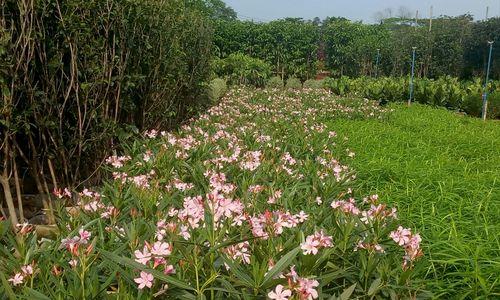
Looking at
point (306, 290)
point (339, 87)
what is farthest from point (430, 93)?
point (306, 290)

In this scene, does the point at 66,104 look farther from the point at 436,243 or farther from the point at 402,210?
the point at 436,243

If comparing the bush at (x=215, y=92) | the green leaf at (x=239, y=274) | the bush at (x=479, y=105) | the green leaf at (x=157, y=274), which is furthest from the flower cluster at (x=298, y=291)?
the bush at (x=479, y=105)

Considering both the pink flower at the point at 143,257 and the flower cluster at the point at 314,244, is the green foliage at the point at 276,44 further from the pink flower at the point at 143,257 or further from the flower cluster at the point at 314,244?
the pink flower at the point at 143,257

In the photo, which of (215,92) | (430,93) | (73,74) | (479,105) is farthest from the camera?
(430,93)

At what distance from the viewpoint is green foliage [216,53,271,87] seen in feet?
67.5

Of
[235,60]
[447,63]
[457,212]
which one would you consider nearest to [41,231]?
[457,212]

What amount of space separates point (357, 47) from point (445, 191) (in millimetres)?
23868

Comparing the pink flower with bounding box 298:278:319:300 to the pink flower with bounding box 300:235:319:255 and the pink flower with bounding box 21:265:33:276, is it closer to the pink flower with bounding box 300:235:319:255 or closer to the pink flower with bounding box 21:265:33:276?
the pink flower with bounding box 300:235:319:255

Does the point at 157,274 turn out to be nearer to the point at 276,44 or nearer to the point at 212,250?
the point at 212,250

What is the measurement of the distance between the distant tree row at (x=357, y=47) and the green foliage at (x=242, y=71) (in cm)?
391

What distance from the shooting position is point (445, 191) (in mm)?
3959

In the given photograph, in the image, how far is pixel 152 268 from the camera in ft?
4.72

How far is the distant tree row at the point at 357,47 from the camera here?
24.8 meters

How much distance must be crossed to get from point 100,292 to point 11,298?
0.85 ft
